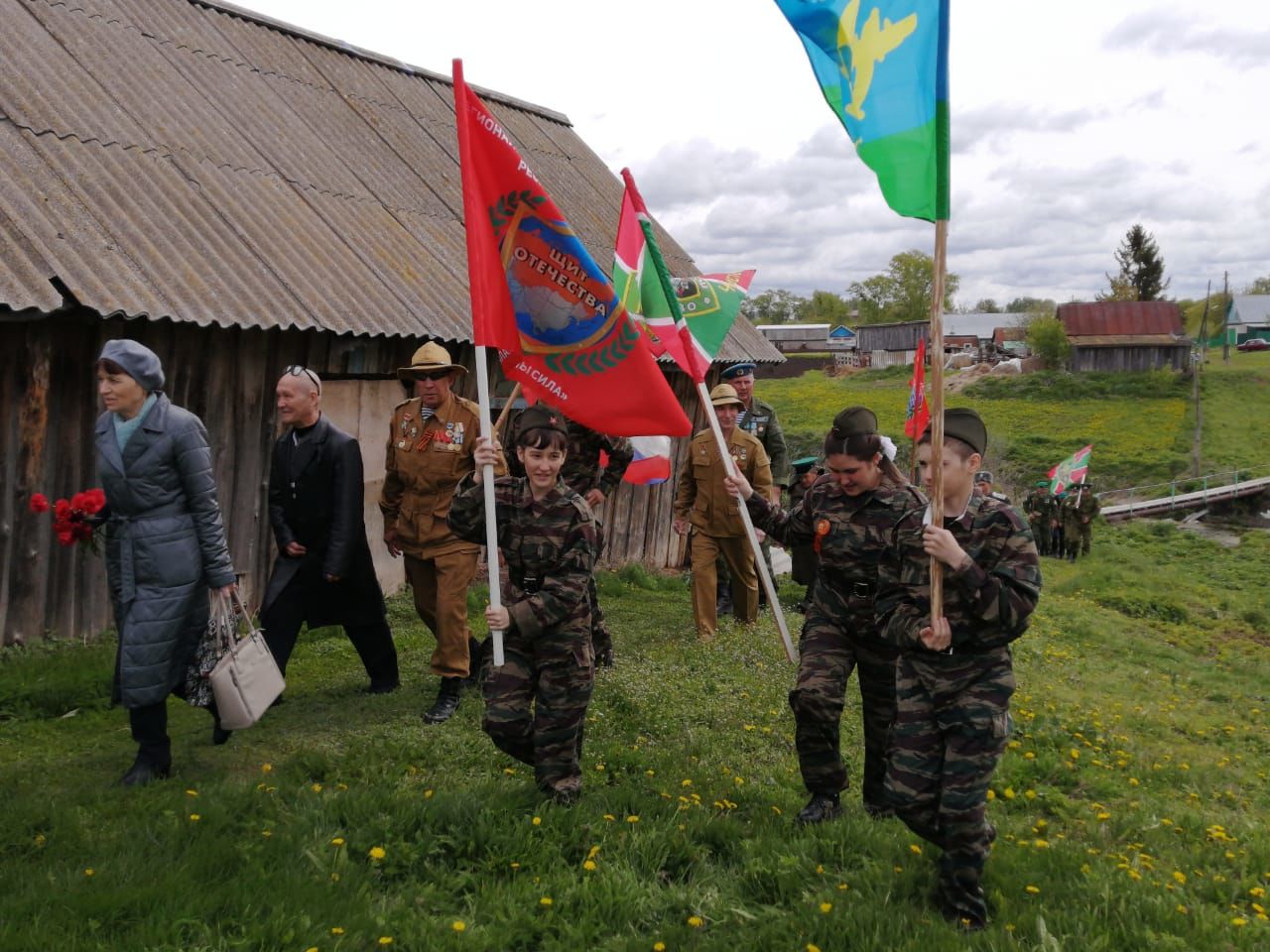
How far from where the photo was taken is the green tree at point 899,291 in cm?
9288

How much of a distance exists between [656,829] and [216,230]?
21.1 ft

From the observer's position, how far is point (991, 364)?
199 feet

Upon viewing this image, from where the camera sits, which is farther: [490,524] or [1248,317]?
[1248,317]

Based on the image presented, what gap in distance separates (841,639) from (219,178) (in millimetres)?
7272

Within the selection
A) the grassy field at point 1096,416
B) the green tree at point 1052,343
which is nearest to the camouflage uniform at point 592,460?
the grassy field at point 1096,416

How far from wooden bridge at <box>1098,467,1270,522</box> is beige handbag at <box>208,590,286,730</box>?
30.7 m

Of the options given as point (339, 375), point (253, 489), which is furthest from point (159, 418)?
point (339, 375)

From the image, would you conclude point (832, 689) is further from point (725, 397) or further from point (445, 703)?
point (725, 397)

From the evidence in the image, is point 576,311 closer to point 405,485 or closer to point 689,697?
point 405,485

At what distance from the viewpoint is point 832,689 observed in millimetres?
4605

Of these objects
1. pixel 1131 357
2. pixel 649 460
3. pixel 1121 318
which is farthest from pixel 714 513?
pixel 1121 318

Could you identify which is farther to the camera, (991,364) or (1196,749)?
(991,364)

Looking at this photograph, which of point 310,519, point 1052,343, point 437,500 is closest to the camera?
point 310,519

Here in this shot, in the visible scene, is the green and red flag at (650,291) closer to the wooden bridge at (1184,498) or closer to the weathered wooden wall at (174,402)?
the weathered wooden wall at (174,402)
